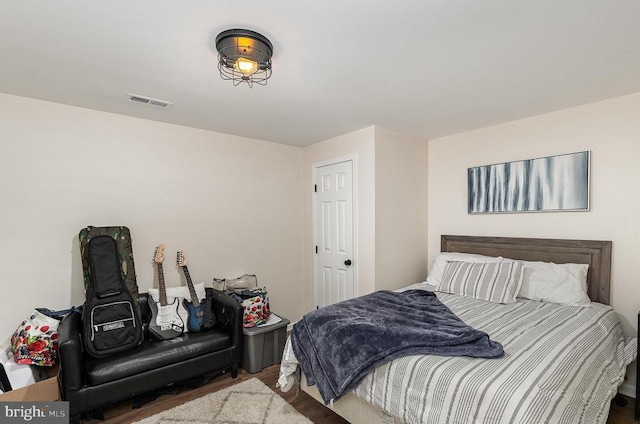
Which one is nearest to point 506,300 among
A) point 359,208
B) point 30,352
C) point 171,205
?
point 359,208

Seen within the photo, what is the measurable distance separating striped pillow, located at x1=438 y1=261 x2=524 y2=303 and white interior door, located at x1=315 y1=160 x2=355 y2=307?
Result: 1.01 metres

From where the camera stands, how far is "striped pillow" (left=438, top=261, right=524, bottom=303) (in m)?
2.57

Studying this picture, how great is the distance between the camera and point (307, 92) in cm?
231

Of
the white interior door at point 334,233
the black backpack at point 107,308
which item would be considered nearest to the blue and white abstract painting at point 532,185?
the white interior door at point 334,233

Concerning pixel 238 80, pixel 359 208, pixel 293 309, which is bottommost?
pixel 293 309

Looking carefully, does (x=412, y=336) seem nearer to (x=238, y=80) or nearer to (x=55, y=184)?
(x=238, y=80)

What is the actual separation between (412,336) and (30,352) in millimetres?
2518

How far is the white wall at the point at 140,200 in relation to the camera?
239 cm

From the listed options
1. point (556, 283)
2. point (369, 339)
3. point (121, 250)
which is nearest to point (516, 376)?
point (369, 339)

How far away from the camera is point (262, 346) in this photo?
287cm

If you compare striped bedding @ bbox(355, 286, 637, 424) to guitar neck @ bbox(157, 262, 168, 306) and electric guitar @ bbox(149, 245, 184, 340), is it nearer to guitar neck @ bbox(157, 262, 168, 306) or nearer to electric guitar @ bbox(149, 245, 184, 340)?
electric guitar @ bbox(149, 245, 184, 340)

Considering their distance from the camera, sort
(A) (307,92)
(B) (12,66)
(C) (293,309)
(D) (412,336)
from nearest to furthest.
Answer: (D) (412,336) → (B) (12,66) → (A) (307,92) → (C) (293,309)

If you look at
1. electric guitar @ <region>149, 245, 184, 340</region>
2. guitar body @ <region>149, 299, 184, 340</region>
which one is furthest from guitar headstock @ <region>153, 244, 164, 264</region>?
guitar body @ <region>149, 299, 184, 340</region>

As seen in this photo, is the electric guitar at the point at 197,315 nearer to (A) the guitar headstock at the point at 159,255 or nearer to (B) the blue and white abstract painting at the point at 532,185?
(A) the guitar headstock at the point at 159,255
